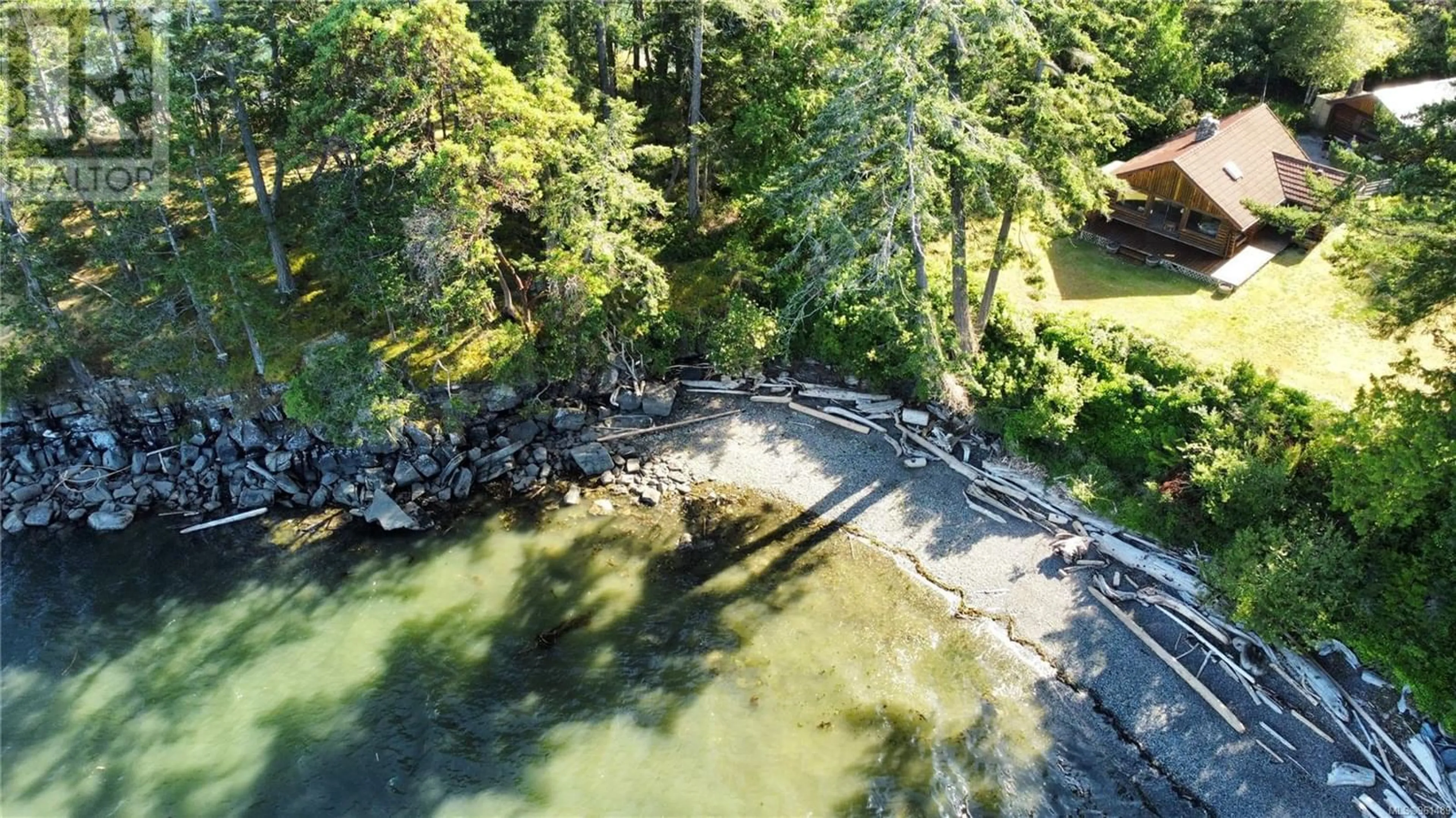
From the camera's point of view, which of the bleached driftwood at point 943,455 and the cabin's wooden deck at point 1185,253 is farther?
the cabin's wooden deck at point 1185,253

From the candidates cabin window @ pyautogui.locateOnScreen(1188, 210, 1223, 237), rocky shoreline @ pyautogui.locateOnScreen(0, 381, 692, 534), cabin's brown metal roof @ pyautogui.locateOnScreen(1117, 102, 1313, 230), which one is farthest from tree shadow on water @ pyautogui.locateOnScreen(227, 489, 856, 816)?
cabin's brown metal roof @ pyautogui.locateOnScreen(1117, 102, 1313, 230)

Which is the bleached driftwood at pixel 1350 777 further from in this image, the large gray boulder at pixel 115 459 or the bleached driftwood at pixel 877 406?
the large gray boulder at pixel 115 459

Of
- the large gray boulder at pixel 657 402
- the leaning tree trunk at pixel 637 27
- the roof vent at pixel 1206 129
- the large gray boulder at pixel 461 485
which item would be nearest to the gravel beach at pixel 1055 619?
the large gray boulder at pixel 657 402

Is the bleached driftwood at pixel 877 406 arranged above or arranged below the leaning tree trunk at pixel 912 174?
below

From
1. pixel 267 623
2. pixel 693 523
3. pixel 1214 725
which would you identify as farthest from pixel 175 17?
pixel 1214 725

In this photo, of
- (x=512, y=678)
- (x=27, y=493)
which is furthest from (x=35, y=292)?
(x=512, y=678)

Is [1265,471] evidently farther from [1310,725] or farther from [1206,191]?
[1206,191]
